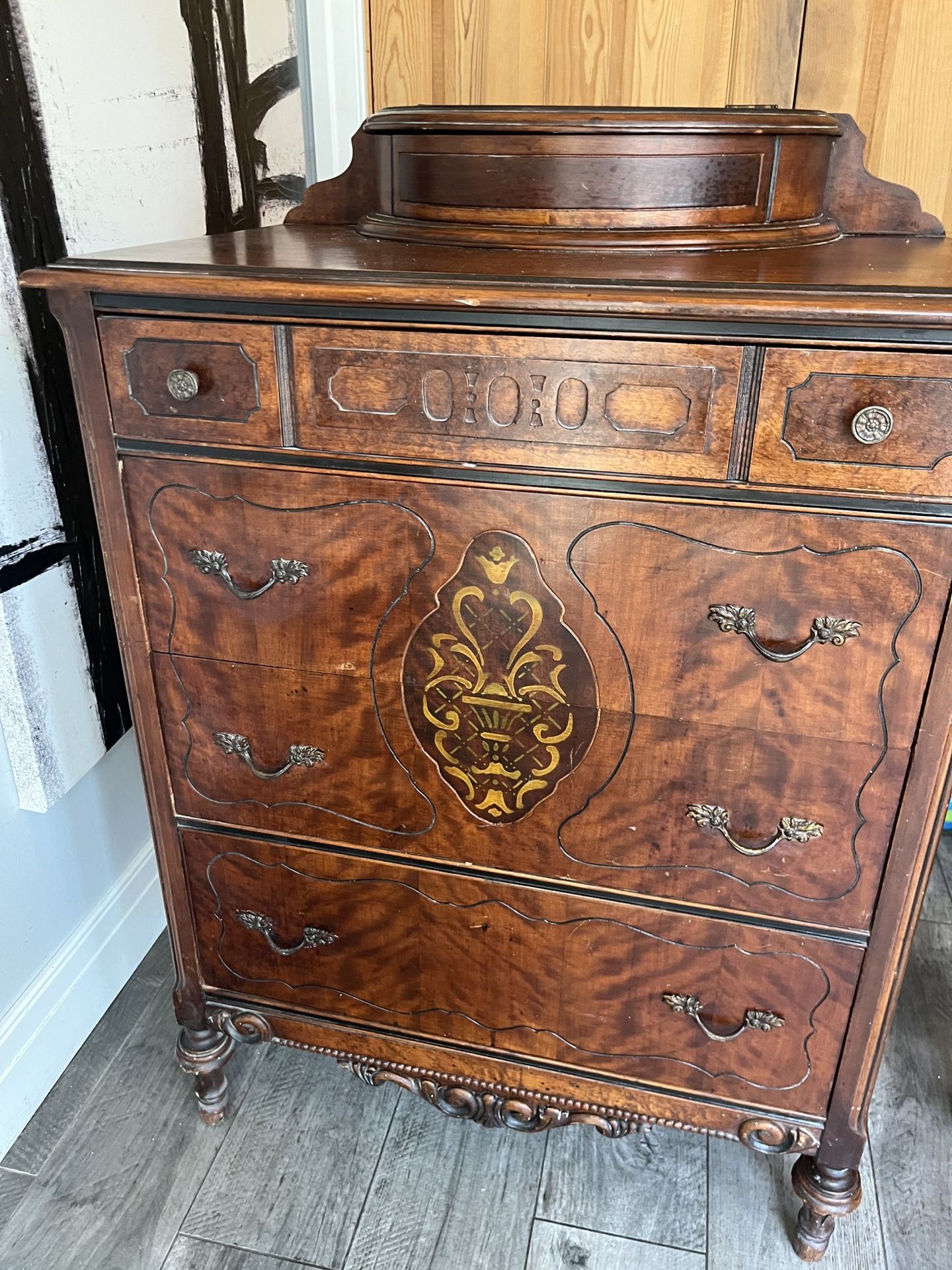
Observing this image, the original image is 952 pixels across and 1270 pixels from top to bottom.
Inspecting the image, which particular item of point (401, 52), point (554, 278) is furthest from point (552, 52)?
point (554, 278)

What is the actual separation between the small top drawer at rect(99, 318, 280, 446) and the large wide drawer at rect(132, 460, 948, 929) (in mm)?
48

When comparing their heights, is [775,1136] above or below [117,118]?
below

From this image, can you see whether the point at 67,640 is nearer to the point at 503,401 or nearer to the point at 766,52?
the point at 503,401

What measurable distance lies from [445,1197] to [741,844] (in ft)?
2.26

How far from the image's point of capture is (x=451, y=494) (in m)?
0.99

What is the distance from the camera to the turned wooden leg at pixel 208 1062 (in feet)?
4.59

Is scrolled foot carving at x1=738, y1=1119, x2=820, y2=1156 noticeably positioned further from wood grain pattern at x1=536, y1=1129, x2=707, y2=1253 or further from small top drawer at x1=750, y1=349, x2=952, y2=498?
small top drawer at x1=750, y1=349, x2=952, y2=498

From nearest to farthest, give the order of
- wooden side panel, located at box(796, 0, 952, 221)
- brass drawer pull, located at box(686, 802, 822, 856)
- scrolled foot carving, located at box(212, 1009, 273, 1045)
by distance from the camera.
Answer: brass drawer pull, located at box(686, 802, 822, 856) → scrolled foot carving, located at box(212, 1009, 273, 1045) → wooden side panel, located at box(796, 0, 952, 221)

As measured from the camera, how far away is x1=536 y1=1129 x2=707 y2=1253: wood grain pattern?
1.31 m

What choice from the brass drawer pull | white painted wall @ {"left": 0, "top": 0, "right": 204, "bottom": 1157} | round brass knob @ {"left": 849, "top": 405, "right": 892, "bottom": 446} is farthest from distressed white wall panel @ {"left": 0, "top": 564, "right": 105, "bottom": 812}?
round brass knob @ {"left": 849, "top": 405, "right": 892, "bottom": 446}

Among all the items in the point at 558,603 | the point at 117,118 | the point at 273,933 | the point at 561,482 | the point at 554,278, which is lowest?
the point at 273,933

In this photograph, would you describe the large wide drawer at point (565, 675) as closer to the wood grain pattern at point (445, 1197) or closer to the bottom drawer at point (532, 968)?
the bottom drawer at point (532, 968)

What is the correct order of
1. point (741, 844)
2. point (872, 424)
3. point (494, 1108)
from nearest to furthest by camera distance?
point (872, 424) < point (741, 844) < point (494, 1108)

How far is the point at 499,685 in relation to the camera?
1069mm
